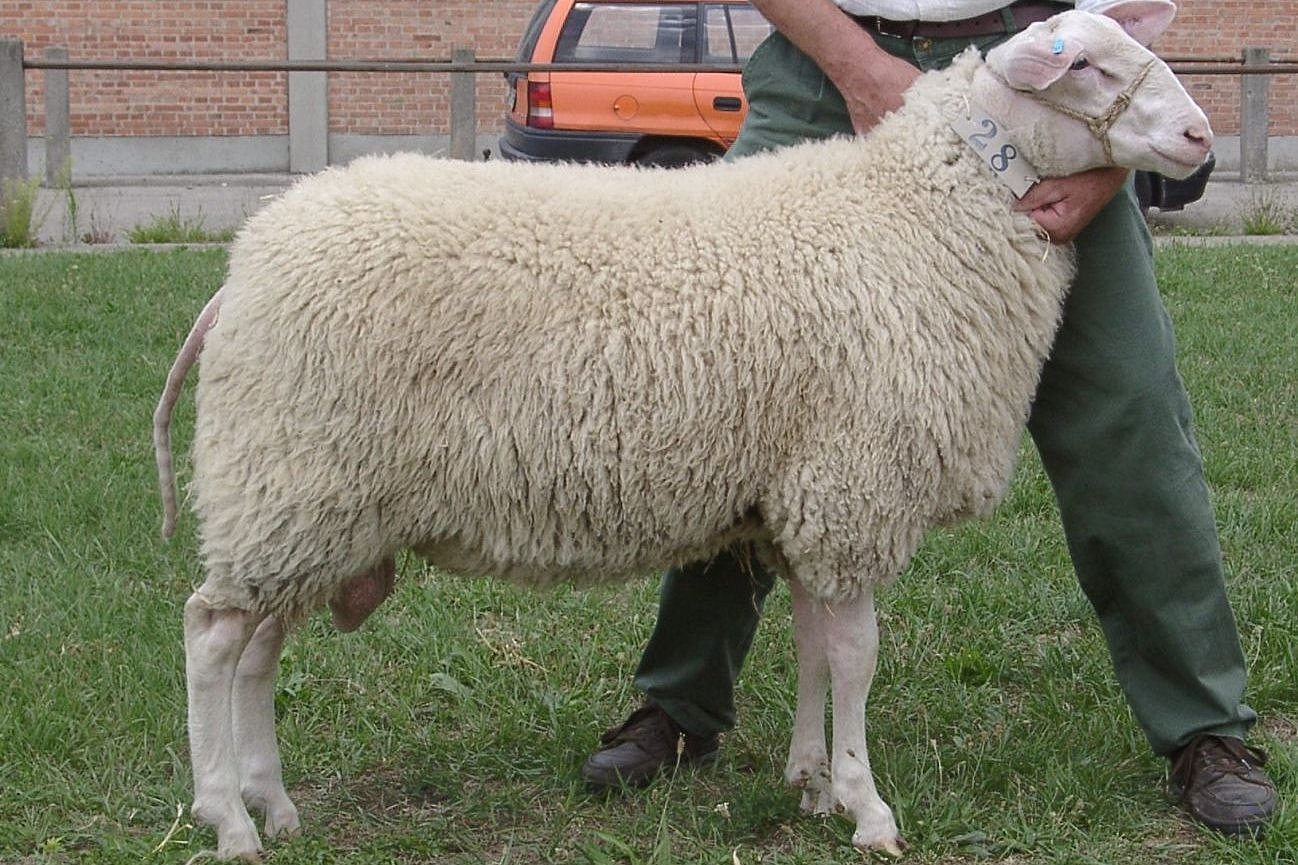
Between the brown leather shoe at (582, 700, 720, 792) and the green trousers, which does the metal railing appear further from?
the brown leather shoe at (582, 700, 720, 792)

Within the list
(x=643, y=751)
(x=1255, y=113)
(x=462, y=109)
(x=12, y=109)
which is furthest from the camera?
(x=1255, y=113)

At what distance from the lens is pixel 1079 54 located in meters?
2.78

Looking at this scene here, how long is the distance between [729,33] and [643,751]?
28.5 feet

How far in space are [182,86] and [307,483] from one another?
49.6 feet

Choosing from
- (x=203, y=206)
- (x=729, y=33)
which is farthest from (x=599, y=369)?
(x=203, y=206)

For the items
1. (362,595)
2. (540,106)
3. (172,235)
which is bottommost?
(172,235)

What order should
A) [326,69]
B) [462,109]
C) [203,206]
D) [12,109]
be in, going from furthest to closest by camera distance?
[203,206] → [462,109] → [326,69] → [12,109]

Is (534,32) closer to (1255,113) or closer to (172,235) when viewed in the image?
(172,235)

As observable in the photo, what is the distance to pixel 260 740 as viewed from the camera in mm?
3023

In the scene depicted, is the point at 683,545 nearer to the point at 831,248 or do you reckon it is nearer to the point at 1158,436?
the point at 831,248

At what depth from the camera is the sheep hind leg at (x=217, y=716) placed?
282 cm

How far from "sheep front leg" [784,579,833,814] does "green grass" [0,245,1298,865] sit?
2.0 inches

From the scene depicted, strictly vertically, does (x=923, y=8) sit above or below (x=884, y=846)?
above

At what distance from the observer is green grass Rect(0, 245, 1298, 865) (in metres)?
3.03
